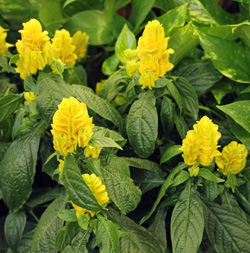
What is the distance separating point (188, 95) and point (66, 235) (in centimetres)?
46

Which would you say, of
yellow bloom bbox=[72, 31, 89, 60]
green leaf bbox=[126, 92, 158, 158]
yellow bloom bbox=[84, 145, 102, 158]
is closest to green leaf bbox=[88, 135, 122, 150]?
yellow bloom bbox=[84, 145, 102, 158]

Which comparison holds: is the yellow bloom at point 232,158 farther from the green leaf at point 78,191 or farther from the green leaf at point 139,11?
the green leaf at point 139,11

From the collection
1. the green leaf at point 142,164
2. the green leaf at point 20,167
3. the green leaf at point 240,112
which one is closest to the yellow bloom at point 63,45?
the green leaf at point 20,167

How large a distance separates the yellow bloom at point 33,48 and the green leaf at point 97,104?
3.9 inches

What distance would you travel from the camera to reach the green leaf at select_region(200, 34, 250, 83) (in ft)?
3.49

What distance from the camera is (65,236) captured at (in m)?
0.82

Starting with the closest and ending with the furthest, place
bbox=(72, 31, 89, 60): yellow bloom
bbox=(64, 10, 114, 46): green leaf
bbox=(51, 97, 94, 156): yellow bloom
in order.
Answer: bbox=(51, 97, 94, 156): yellow bloom → bbox=(72, 31, 89, 60): yellow bloom → bbox=(64, 10, 114, 46): green leaf

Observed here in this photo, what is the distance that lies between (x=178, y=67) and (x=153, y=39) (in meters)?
0.25

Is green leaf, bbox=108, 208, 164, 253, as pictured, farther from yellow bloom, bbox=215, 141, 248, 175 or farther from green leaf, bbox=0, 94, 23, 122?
green leaf, bbox=0, 94, 23, 122

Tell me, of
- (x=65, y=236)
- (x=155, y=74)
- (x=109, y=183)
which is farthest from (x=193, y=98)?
(x=65, y=236)

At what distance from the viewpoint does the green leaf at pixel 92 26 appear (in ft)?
4.53

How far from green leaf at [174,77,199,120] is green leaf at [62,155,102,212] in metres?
0.39

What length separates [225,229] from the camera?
88 cm

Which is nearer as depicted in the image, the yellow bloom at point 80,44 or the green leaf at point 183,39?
Result: the green leaf at point 183,39
